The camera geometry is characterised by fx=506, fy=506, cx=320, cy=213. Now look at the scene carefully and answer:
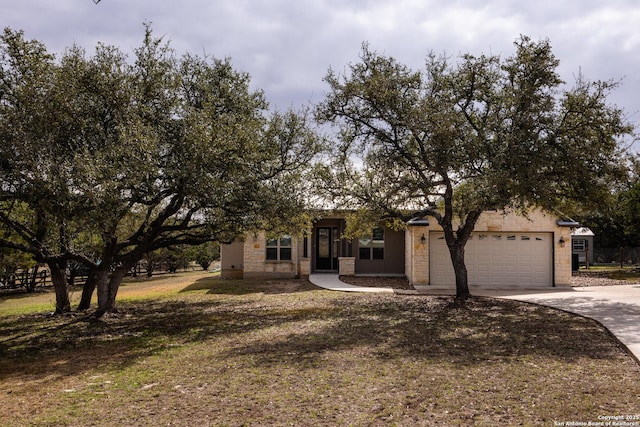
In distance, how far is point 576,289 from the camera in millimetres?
18156

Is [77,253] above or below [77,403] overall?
above

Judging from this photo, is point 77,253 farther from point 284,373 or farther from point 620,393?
A: point 620,393

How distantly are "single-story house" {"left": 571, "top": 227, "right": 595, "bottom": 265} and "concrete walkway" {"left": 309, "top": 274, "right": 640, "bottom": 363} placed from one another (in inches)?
884

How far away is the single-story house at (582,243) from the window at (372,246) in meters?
21.1

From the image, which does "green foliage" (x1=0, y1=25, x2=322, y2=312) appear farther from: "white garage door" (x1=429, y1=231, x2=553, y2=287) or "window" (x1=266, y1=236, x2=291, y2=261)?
"window" (x1=266, y1=236, x2=291, y2=261)

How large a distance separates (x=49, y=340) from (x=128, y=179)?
4.25m

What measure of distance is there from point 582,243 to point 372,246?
2620cm

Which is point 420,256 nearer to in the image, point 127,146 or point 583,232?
point 127,146

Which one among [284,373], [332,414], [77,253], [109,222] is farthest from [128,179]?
[332,414]

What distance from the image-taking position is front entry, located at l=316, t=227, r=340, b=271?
80.6 ft

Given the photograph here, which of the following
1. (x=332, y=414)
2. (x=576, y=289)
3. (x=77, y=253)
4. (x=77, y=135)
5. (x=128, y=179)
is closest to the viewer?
(x=332, y=414)

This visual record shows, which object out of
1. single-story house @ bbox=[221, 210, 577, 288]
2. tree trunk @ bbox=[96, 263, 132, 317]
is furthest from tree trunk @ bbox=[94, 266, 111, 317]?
single-story house @ bbox=[221, 210, 577, 288]

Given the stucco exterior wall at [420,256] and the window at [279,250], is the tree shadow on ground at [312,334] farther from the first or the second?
the window at [279,250]

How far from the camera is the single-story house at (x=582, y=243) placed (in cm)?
3872
